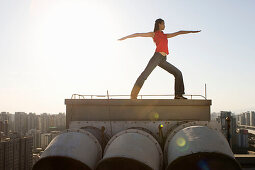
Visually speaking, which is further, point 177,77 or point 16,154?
point 16,154

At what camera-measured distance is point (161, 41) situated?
8.80m

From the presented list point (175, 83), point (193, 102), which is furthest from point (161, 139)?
point (175, 83)

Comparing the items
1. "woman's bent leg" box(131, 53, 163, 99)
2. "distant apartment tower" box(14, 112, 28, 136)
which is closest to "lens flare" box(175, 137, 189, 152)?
"woman's bent leg" box(131, 53, 163, 99)

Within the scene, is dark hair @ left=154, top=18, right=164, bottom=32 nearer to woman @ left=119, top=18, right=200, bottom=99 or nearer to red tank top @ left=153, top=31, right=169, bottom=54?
woman @ left=119, top=18, right=200, bottom=99

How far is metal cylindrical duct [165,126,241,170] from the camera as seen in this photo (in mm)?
4793

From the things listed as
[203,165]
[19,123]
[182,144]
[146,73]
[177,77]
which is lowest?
[19,123]

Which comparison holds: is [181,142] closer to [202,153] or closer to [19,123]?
[202,153]

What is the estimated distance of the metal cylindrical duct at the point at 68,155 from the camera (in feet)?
17.5

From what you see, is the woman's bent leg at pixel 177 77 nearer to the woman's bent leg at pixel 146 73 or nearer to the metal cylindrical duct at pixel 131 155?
the woman's bent leg at pixel 146 73

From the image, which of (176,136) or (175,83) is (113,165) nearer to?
(176,136)

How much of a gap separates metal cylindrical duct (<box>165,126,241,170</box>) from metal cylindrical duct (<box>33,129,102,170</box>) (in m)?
1.78

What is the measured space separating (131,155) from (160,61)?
4579 millimetres

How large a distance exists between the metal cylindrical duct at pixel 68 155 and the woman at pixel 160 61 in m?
3.30

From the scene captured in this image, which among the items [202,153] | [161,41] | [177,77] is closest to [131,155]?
[202,153]
